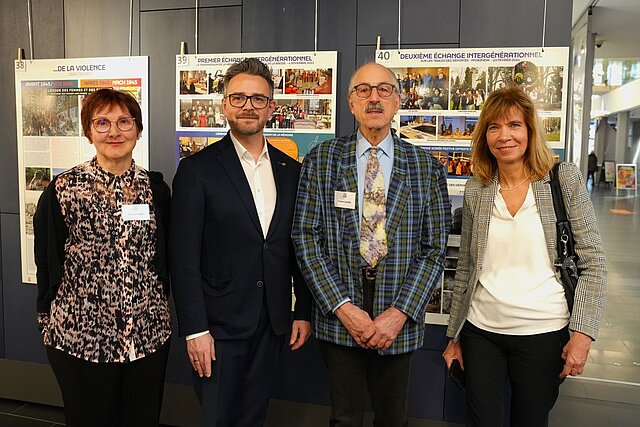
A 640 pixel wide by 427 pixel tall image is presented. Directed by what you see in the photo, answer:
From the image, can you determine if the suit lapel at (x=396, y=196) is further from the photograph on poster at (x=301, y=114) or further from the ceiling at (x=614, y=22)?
the ceiling at (x=614, y=22)

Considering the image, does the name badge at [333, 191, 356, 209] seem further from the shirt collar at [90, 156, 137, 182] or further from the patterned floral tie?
the shirt collar at [90, 156, 137, 182]

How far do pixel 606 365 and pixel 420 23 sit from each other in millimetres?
3170

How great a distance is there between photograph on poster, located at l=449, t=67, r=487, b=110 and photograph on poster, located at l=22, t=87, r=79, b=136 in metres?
2.28

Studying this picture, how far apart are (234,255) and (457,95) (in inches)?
58.9

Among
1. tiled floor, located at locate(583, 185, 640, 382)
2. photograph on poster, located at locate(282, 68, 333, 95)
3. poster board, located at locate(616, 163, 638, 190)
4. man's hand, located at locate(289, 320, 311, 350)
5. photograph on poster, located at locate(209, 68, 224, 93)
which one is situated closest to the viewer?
man's hand, located at locate(289, 320, 311, 350)

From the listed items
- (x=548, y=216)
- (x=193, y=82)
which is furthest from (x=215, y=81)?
(x=548, y=216)

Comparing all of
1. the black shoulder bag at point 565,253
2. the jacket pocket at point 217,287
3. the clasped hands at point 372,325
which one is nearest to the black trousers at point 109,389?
the jacket pocket at point 217,287

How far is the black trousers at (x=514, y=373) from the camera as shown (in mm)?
1810

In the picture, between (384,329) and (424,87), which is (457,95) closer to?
(424,87)

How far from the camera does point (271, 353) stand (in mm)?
2021

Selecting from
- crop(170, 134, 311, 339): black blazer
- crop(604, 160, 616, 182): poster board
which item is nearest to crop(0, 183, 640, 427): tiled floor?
crop(170, 134, 311, 339): black blazer

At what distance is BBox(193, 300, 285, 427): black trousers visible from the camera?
6.20ft

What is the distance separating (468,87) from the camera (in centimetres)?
261

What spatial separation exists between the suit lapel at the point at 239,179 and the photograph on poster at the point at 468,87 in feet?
4.24
